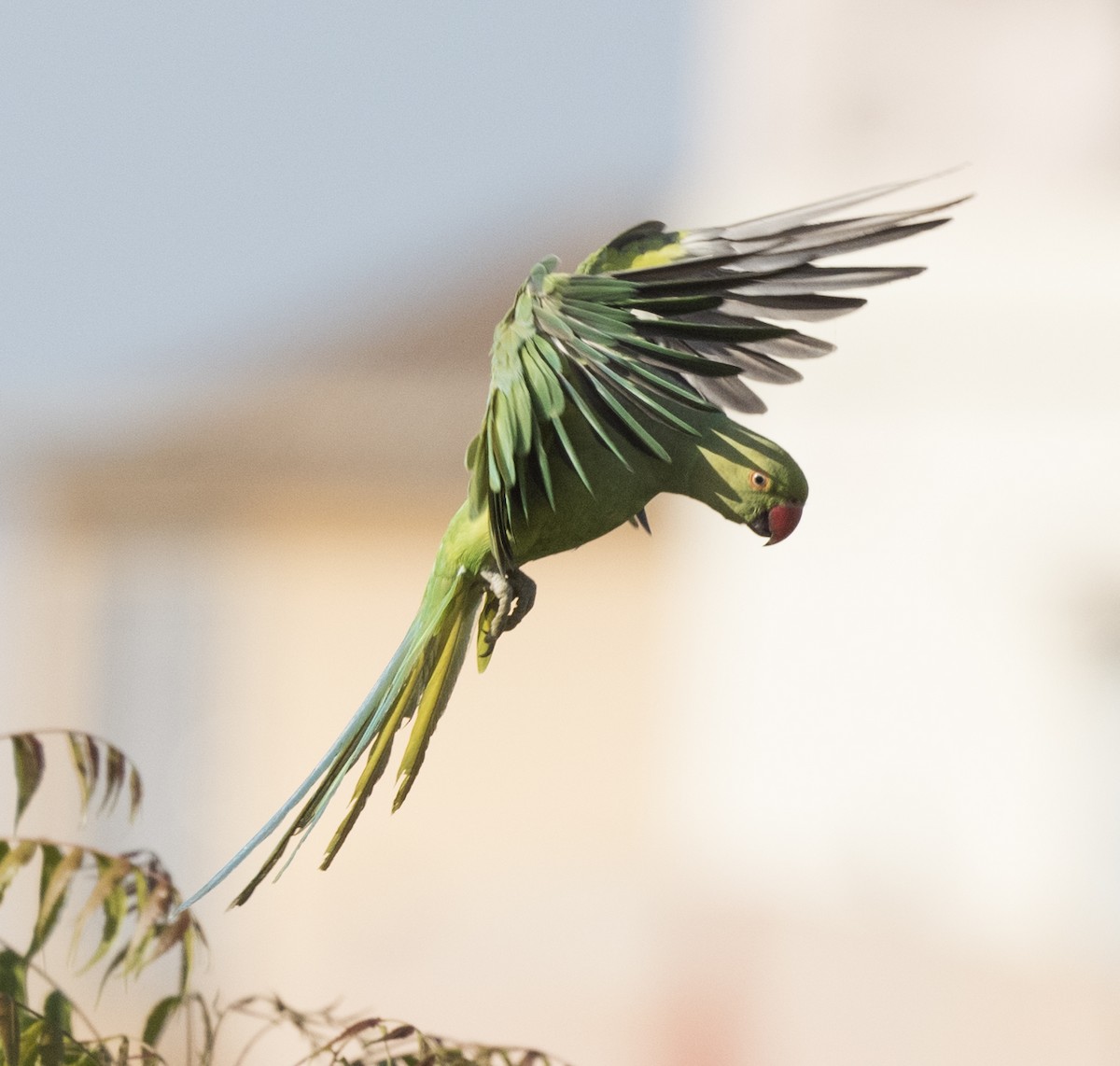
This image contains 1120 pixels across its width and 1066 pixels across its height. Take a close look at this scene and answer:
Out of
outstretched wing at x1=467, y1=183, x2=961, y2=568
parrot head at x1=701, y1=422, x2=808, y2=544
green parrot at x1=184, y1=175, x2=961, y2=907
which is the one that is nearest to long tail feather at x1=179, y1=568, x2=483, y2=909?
green parrot at x1=184, y1=175, x2=961, y2=907

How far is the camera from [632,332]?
1.12m

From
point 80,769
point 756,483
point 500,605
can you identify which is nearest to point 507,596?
point 500,605

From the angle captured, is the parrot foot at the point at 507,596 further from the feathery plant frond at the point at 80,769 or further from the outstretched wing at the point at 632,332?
the feathery plant frond at the point at 80,769

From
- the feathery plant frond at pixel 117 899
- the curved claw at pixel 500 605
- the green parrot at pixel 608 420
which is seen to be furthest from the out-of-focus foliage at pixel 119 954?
the curved claw at pixel 500 605

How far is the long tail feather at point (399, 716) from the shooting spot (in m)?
1.17

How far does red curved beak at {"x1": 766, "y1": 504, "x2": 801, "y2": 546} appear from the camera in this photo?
1.40 metres

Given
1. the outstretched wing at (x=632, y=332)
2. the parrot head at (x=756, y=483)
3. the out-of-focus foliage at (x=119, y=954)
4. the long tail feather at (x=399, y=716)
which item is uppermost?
the outstretched wing at (x=632, y=332)

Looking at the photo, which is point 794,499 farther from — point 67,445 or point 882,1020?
point 67,445

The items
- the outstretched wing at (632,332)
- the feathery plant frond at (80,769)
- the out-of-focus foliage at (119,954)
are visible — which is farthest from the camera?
the feathery plant frond at (80,769)

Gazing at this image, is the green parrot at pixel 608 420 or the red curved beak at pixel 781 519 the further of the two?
the red curved beak at pixel 781 519

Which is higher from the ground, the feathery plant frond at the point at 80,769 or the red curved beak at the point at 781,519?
the red curved beak at the point at 781,519

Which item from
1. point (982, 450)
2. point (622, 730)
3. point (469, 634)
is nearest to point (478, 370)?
point (622, 730)

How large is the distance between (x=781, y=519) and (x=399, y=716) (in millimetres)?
403

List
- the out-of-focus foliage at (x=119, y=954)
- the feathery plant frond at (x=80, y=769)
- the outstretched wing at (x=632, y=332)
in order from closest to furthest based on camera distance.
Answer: the outstretched wing at (x=632, y=332)
the out-of-focus foliage at (x=119, y=954)
the feathery plant frond at (x=80, y=769)
